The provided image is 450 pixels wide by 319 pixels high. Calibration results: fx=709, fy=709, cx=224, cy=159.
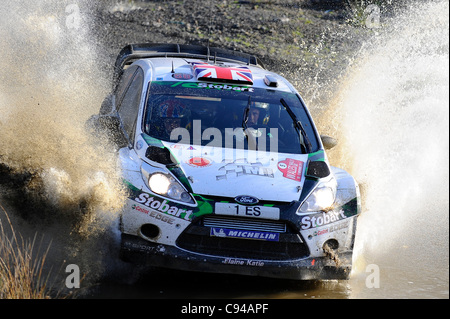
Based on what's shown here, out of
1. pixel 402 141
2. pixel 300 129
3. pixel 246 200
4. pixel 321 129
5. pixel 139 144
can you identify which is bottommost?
pixel 246 200

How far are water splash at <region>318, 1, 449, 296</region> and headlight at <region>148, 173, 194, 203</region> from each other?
2.01 meters

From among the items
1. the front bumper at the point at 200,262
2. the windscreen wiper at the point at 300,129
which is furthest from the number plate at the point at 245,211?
the windscreen wiper at the point at 300,129

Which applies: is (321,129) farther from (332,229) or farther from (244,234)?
(244,234)

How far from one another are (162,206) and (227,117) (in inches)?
61.9

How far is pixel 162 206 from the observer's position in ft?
18.4

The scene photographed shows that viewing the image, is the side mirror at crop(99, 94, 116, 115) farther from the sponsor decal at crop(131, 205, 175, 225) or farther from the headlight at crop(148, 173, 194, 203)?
the sponsor decal at crop(131, 205, 175, 225)

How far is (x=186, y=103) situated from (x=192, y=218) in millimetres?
1686

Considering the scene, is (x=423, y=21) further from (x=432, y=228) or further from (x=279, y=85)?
(x=279, y=85)

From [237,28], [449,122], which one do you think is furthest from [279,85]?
[237,28]

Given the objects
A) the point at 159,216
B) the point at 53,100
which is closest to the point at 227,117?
the point at 159,216

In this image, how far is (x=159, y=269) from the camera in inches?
236

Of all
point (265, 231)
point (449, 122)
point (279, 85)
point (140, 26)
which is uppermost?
point (140, 26)

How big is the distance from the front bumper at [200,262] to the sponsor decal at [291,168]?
78 centimetres

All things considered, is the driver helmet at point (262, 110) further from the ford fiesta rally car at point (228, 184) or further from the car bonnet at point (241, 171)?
the car bonnet at point (241, 171)
